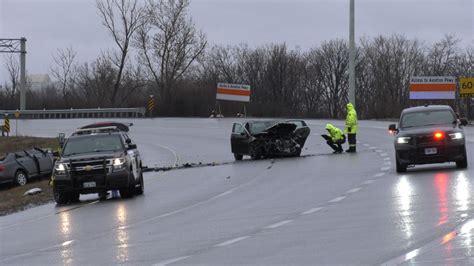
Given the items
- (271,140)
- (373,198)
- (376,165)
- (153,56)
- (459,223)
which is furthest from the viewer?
(153,56)

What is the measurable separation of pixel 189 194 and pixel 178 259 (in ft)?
28.8

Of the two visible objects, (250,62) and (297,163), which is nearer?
(297,163)

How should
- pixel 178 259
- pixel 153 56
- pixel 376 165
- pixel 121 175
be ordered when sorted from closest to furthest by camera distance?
pixel 178 259, pixel 121 175, pixel 376 165, pixel 153 56

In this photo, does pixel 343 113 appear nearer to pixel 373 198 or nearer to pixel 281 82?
pixel 281 82

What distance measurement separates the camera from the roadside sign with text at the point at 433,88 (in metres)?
52.6

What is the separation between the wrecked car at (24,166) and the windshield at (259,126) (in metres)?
10.4

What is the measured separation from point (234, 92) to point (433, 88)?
17.8 meters

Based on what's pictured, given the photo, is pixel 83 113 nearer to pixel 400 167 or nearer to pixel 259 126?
pixel 259 126

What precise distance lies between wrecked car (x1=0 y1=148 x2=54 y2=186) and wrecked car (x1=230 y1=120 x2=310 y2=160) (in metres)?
9.77

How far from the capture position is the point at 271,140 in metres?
27.4

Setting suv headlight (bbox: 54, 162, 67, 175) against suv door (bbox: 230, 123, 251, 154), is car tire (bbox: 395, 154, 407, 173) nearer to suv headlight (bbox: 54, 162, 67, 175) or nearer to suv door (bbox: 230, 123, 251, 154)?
suv headlight (bbox: 54, 162, 67, 175)

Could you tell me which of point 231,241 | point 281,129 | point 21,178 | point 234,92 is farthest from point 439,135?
point 234,92

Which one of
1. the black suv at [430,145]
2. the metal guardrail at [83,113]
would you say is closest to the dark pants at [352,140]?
the black suv at [430,145]

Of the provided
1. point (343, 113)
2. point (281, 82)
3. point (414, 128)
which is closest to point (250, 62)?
point (281, 82)
